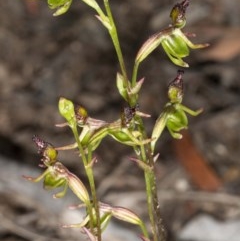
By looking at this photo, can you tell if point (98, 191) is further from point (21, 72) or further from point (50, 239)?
point (21, 72)

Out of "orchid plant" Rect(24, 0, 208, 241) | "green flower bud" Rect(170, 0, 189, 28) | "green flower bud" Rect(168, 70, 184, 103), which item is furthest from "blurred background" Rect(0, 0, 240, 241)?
"green flower bud" Rect(170, 0, 189, 28)

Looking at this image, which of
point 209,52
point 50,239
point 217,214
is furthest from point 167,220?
point 209,52

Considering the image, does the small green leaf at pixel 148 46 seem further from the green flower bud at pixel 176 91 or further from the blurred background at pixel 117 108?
the blurred background at pixel 117 108

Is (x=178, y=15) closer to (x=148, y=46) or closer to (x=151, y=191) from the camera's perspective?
(x=148, y=46)

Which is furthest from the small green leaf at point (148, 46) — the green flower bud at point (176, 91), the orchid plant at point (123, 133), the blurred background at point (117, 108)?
the blurred background at point (117, 108)

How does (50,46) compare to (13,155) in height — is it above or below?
above

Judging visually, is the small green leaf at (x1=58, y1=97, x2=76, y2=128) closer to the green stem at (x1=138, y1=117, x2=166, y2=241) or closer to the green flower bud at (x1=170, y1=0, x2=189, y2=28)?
the green stem at (x1=138, y1=117, x2=166, y2=241)
